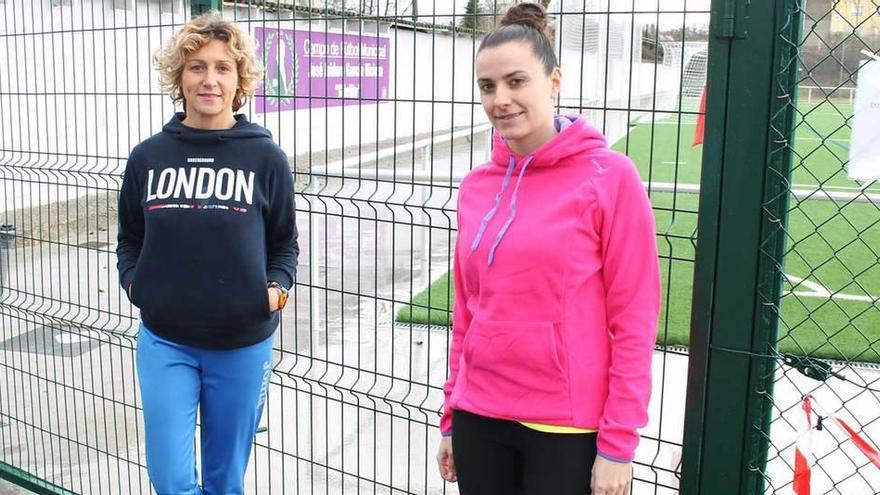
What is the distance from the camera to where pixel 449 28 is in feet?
9.42

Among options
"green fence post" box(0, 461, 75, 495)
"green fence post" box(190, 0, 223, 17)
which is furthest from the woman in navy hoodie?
"green fence post" box(0, 461, 75, 495)

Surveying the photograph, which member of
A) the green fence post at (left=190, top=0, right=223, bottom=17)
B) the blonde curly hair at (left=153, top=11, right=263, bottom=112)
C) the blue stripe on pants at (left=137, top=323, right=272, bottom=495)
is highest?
the green fence post at (left=190, top=0, right=223, bottom=17)

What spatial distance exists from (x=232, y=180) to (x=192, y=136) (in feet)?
0.64

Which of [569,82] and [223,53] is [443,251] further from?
[223,53]

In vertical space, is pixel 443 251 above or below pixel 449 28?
below

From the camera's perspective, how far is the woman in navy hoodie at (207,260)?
105 inches

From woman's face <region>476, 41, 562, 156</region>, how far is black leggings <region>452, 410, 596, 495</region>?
2.29 ft

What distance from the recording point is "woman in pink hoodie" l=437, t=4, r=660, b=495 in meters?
1.96

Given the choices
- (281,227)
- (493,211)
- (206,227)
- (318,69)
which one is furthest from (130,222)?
(493,211)

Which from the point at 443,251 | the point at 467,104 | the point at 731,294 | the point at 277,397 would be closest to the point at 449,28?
the point at 467,104

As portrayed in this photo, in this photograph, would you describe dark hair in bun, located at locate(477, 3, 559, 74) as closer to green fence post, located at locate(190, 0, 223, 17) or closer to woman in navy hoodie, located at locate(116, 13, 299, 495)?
woman in navy hoodie, located at locate(116, 13, 299, 495)

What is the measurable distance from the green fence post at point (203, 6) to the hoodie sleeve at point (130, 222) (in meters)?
0.85

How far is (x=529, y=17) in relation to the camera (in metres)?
2.13

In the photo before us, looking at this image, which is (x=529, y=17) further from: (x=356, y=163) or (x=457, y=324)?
(x=356, y=163)
